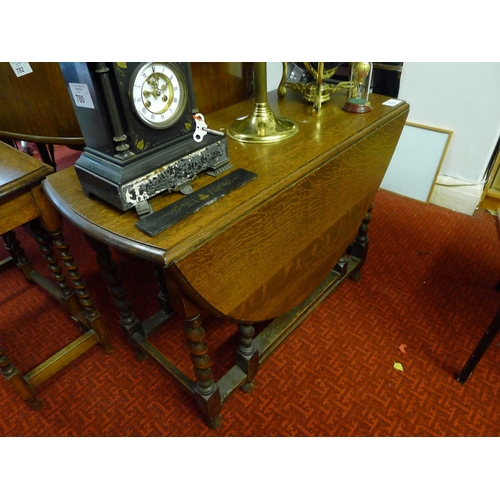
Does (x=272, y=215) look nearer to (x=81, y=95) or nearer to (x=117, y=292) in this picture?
(x=81, y=95)

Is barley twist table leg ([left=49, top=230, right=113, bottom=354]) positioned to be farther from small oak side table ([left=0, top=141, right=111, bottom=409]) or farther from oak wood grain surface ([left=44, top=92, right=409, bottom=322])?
oak wood grain surface ([left=44, top=92, right=409, bottom=322])

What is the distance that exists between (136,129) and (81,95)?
12 centimetres

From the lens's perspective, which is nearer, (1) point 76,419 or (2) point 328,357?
(1) point 76,419

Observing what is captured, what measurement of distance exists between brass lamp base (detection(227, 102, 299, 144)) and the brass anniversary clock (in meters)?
0.26

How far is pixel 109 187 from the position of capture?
79cm

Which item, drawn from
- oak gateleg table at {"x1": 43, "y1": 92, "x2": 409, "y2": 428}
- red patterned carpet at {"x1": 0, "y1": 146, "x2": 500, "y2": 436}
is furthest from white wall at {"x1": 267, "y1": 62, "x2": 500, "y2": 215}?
oak gateleg table at {"x1": 43, "y1": 92, "x2": 409, "y2": 428}

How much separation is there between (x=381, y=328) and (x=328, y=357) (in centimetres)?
28

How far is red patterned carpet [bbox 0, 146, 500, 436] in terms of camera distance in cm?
124

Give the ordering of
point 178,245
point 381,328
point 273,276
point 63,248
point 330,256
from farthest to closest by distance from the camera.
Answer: point 381,328
point 330,256
point 63,248
point 273,276
point 178,245

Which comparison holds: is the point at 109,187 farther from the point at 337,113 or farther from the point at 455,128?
the point at 455,128

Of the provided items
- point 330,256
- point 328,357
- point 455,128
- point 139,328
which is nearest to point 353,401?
point 328,357

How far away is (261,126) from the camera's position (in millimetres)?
1139

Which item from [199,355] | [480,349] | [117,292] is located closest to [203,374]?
[199,355]

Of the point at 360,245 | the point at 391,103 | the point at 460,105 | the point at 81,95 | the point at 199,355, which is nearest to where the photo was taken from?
the point at 81,95
